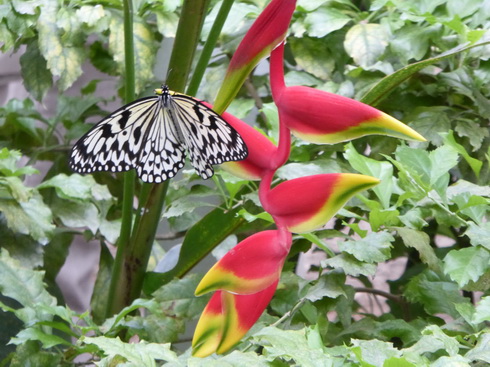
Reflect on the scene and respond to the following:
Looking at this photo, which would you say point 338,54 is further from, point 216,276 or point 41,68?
point 216,276

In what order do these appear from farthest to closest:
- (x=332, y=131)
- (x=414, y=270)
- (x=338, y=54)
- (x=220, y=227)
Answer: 1. (x=414, y=270)
2. (x=338, y=54)
3. (x=220, y=227)
4. (x=332, y=131)

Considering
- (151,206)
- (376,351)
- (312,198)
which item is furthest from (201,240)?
(312,198)

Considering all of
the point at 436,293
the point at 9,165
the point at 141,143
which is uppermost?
the point at 141,143

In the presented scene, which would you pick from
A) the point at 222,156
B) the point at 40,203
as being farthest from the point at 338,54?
the point at 222,156

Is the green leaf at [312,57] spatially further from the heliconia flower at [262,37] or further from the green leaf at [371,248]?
the heliconia flower at [262,37]

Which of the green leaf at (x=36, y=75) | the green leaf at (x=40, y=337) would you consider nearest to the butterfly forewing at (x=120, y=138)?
the green leaf at (x=40, y=337)

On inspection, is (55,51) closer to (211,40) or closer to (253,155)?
(211,40)
